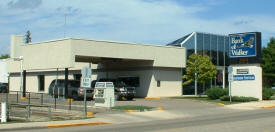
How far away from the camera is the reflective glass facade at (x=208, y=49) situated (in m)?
43.4

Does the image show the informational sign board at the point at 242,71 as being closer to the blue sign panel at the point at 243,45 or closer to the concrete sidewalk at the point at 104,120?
the blue sign panel at the point at 243,45

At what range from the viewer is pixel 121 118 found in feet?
70.9

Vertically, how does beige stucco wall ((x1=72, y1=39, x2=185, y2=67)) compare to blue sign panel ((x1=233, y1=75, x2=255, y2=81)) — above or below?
above

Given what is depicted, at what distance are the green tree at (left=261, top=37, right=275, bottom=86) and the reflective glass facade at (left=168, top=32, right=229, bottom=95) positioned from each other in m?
11.2

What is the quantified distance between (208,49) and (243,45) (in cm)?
1099

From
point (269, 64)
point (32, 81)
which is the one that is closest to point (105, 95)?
point (32, 81)

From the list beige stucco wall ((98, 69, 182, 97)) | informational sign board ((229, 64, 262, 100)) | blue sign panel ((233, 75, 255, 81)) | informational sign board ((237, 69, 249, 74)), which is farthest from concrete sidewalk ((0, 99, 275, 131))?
beige stucco wall ((98, 69, 182, 97))

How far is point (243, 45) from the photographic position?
3409cm

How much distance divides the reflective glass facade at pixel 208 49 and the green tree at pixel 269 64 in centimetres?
1119

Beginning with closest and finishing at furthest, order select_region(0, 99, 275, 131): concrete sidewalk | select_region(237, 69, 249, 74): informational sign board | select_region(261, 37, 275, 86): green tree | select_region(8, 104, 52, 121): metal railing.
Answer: select_region(0, 99, 275, 131): concrete sidewalk
select_region(8, 104, 52, 121): metal railing
select_region(237, 69, 249, 74): informational sign board
select_region(261, 37, 275, 86): green tree

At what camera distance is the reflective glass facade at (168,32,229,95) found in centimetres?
4344

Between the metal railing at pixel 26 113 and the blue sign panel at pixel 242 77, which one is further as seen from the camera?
the blue sign panel at pixel 242 77

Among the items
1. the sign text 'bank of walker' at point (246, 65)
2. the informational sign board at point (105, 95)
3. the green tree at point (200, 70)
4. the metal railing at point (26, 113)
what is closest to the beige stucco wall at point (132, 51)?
the green tree at point (200, 70)

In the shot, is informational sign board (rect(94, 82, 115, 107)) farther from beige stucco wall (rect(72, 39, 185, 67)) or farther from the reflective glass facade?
the reflective glass facade
